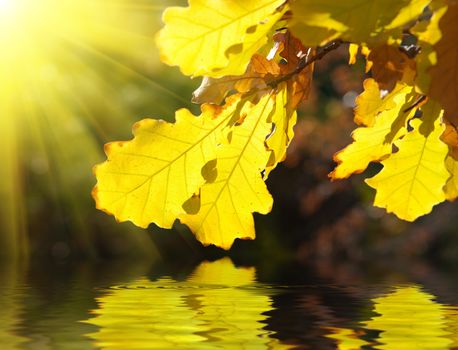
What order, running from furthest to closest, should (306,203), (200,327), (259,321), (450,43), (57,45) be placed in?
1. (57,45)
2. (306,203)
3. (259,321)
4. (200,327)
5. (450,43)

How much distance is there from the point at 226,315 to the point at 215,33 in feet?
12.0

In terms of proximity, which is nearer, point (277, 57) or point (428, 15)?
point (428, 15)

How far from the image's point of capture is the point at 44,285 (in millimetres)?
7078

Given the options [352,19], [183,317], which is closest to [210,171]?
[352,19]

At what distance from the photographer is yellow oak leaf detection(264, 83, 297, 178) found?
101cm


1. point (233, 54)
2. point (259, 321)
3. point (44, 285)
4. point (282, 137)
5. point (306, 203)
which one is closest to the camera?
point (233, 54)

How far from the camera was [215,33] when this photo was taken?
0.91 metres

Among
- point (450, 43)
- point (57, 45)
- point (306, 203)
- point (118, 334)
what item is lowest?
point (118, 334)

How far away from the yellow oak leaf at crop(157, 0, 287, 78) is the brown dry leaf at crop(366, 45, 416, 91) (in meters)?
0.11

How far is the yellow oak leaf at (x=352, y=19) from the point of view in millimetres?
793

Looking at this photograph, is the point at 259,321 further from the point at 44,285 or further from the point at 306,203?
the point at 306,203

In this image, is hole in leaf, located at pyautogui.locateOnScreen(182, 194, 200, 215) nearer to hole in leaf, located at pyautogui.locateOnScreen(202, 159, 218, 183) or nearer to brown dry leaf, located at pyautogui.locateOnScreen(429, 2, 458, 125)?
hole in leaf, located at pyautogui.locateOnScreen(202, 159, 218, 183)

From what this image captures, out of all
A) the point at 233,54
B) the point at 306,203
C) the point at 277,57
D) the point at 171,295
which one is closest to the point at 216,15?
the point at 233,54

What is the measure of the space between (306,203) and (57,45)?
18.8 ft
